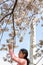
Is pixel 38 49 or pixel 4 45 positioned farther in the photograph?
pixel 38 49

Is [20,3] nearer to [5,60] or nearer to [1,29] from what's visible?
[1,29]

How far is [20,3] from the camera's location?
7906 millimetres

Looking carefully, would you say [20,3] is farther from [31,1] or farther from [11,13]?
[11,13]

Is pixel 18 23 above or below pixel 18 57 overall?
above

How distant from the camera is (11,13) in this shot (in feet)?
21.3

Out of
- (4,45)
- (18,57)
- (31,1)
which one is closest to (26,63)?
(18,57)

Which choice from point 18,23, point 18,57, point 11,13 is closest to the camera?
point 18,57

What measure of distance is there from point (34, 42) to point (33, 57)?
504 mm

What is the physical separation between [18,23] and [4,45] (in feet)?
5.34

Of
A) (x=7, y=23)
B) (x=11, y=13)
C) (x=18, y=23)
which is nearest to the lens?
(x=11, y=13)

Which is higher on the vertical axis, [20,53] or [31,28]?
[31,28]

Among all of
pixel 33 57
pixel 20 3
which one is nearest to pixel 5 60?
pixel 33 57

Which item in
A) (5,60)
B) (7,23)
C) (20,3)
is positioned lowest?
(5,60)

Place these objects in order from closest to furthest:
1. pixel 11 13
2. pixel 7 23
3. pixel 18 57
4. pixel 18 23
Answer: pixel 18 57 → pixel 11 13 → pixel 7 23 → pixel 18 23
